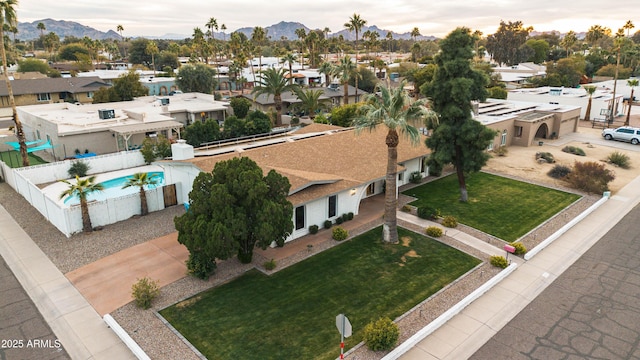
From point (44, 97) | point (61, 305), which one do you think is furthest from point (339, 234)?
point (44, 97)

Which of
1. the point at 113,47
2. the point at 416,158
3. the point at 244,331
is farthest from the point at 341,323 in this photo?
the point at 113,47

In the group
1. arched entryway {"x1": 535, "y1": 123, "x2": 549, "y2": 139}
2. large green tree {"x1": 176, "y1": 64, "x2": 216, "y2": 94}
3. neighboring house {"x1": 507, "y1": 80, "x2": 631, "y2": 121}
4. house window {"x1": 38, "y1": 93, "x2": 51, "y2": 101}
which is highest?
large green tree {"x1": 176, "y1": 64, "x2": 216, "y2": 94}

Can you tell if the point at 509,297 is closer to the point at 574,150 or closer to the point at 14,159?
the point at 574,150

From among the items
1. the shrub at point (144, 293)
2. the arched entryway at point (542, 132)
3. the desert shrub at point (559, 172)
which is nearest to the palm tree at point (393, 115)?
the shrub at point (144, 293)

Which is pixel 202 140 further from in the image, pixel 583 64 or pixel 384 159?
pixel 583 64

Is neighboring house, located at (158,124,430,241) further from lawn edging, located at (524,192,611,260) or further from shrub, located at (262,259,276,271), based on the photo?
lawn edging, located at (524,192,611,260)

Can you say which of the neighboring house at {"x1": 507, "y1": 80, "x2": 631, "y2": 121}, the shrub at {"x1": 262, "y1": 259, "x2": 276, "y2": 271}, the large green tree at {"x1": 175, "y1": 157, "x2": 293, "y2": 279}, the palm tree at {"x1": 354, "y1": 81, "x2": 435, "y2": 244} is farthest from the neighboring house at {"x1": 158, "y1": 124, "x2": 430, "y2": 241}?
the neighboring house at {"x1": 507, "y1": 80, "x2": 631, "y2": 121}
